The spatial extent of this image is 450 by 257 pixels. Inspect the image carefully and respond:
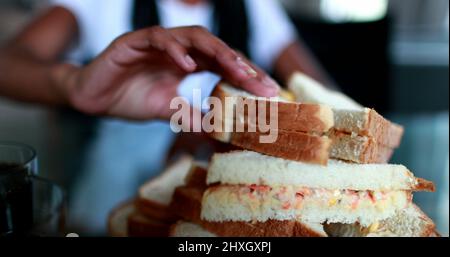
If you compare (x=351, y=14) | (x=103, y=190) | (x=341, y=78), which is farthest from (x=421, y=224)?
(x=351, y=14)

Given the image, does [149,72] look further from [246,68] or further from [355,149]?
[355,149]

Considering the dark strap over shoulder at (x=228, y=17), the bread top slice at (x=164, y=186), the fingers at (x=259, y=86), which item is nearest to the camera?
the fingers at (x=259, y=86)

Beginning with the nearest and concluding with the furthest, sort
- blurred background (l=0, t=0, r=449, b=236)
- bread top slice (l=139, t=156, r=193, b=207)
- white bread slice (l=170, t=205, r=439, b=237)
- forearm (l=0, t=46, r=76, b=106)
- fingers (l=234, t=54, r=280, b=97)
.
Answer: white bread slice (l=170, t=205, r=439, b=237)
fingers (l=234, t=54, r=280, b=97)
bread top slice (l=139, t=156, r=193, b=207)
forearm (l=0, t=46, r=76, b=106)
blurred background (l=0, t=0, r=449, b=236)

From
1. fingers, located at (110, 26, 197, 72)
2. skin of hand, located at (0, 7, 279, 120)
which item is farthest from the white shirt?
fingers, located at (110, 26, 197, 72)

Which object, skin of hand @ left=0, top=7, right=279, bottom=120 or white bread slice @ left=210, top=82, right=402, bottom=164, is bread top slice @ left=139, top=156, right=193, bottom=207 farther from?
white bread slice @ left=210, top=82, right=402, bottom=164

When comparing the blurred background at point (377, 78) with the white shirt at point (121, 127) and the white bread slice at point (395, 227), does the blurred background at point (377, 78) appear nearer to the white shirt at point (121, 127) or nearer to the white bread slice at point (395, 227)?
the white shirt at point (121, 127)

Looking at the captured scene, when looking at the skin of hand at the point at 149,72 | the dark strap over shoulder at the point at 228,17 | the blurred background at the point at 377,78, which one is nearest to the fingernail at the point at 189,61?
the skin of hand at the point at 149,72

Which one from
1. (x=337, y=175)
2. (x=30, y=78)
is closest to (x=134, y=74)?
(x=337, y=175)
